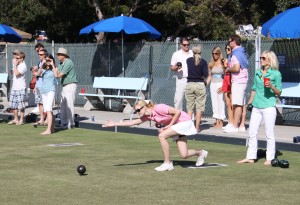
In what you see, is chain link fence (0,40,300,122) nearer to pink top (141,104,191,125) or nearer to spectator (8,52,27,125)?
spectator (8,52,27,125)

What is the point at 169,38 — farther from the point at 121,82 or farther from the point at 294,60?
the point at 294,60

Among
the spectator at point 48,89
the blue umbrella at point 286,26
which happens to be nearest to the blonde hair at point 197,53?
the blue umbrella at point 286,26

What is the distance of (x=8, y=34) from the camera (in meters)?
21.8

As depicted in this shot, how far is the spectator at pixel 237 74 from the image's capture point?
15.0 metres

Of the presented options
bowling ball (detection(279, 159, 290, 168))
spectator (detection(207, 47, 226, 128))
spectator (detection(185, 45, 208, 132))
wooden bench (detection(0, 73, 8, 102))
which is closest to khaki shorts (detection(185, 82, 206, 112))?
spectator (detection(185, 45, 208, 132))

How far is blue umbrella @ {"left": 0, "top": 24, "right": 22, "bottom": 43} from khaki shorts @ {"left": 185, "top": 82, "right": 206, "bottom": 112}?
24.4 feet

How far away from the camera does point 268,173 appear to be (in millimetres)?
10578

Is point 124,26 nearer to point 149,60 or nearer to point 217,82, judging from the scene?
point 149,60

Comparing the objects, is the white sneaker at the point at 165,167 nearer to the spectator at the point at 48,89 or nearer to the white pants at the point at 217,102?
the spectator at the point at 48,89

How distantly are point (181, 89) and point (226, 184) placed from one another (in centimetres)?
A: 691

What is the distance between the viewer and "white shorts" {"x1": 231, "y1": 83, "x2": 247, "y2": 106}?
15148mm

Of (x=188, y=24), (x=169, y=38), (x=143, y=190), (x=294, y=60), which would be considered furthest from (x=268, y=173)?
(x=169, y=38)

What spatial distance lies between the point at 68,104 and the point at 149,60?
446 cm

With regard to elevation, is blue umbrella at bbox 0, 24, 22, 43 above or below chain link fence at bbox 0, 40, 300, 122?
above
